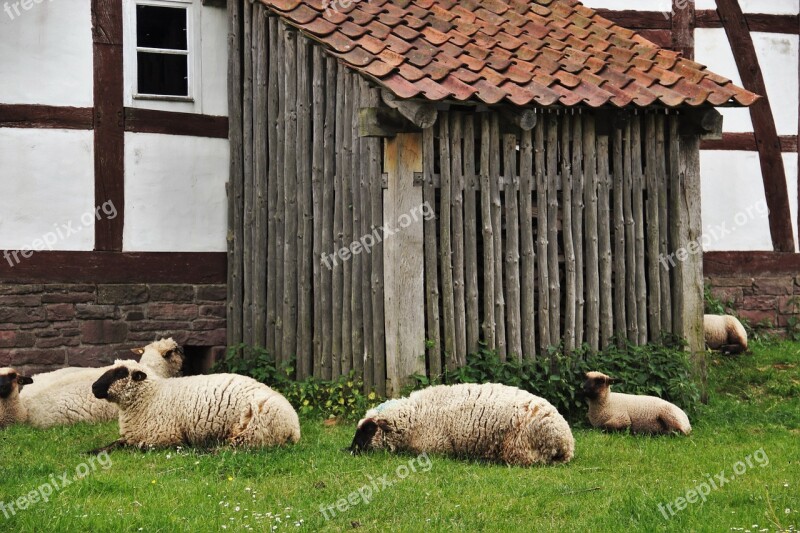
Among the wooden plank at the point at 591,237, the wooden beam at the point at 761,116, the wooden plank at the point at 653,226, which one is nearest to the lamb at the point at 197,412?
the wooden plank at the point at 591,237

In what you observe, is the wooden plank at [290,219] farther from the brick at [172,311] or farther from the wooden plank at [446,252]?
the wooden plank at [446,252]

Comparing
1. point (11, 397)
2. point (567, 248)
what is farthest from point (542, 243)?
point (11, 397)

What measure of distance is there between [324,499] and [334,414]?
299 cm

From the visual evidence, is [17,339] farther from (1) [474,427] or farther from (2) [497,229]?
(1) [474,427]

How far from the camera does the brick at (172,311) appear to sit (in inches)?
446

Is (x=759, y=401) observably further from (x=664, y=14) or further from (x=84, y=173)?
(x=84, y=173)

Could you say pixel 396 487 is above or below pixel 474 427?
below

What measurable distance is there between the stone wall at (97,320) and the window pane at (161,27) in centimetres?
261

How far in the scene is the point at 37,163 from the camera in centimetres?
1084

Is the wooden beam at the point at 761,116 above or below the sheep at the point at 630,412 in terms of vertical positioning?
above

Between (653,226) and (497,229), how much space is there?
164 centimetres

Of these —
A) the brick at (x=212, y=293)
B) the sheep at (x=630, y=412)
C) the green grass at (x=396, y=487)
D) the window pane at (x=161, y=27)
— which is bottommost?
the green grass at (x=396, y=487)

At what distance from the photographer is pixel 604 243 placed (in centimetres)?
995

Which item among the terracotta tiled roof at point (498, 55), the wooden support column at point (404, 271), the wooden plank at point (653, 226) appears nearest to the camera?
the terracotta tiled roof at point (498, 55)
